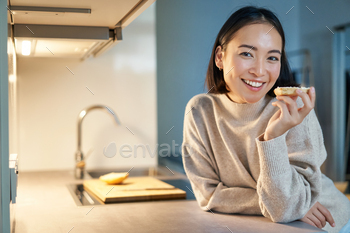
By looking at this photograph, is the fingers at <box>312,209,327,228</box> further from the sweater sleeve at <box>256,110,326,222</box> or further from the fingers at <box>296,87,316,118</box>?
the fingers at <box>296,87,316,118</box>

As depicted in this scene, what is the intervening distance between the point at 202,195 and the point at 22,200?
0.57 meters

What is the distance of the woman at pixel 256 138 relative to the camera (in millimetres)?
850

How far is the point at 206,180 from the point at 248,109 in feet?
0.73

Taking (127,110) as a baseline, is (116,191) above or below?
below

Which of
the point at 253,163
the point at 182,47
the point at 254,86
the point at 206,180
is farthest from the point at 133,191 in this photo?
the point at 182,47

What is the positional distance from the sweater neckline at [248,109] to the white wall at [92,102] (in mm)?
996

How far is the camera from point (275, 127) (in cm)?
84

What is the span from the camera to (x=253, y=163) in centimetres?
99

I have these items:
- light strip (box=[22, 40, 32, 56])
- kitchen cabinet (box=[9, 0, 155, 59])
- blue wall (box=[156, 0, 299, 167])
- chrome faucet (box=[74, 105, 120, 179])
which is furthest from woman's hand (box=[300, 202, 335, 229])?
chrome faucet (box=[74, 105, 120, 179])

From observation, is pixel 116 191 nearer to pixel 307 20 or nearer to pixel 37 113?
pixel 37 113

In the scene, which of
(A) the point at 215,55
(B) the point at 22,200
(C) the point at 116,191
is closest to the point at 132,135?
(C) the point at 116,191

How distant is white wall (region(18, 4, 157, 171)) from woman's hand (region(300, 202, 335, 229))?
1174 mm

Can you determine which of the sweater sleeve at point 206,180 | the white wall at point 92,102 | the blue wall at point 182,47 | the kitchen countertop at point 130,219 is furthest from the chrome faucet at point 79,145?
the sweater sleeve at point 206,180

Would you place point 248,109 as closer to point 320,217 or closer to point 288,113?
point 288,113
